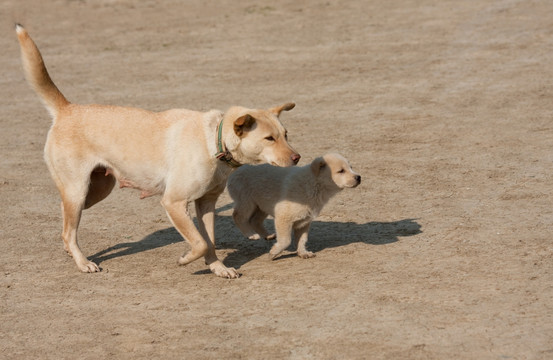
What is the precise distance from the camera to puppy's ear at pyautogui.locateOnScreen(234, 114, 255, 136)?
23.1 feet

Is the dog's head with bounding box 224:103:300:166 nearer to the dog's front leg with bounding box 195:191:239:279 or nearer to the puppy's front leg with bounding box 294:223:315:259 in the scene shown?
the dog's front leg with bounding box 195:191:239:279

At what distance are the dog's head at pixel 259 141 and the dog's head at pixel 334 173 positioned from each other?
101 cm

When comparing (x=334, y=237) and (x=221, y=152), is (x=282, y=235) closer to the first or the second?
(x=334, y=237)

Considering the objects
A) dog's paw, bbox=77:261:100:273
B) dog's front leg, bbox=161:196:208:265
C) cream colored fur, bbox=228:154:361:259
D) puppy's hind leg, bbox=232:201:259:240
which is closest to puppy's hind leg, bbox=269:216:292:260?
cream colored fur, bbox=228:154:361:259

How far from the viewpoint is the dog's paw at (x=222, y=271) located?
779cm

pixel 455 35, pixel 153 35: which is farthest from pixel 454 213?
pixel 153 35

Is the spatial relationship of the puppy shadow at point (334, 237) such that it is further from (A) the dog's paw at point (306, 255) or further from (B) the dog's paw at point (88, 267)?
(B) the dog's paw at point (88, 267)

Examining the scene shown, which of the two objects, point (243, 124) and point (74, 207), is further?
point (74, 207)

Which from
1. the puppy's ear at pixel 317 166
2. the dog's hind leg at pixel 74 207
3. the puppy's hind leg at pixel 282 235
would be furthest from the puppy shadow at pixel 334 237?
the dog's hind leg at pixel 74 207

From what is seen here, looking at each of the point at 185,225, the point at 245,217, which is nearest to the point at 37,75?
the point at 185,225

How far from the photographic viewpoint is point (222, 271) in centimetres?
781

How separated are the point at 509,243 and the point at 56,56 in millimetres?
12107

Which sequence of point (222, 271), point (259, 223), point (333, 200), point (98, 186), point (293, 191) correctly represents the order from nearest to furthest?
1. point (222, 271)
2. point (293, 191)
3. point (98, 186)
4. point (259, 223)
5. point (333, 200)

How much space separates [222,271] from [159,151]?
119 cm
